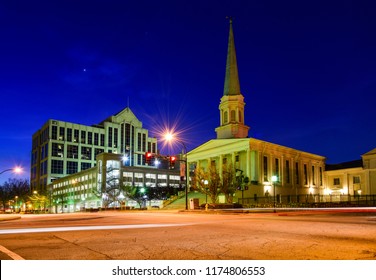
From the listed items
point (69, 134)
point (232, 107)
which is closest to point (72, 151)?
point (69, 134)

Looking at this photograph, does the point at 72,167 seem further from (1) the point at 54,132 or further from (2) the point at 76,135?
(1) the point at 54,132

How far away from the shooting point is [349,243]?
9.23 metres

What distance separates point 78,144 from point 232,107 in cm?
7618

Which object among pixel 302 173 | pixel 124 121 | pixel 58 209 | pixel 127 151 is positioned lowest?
pixel 58 209

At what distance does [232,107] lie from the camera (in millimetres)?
75938

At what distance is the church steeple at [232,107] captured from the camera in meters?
75.3

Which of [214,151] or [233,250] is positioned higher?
[214,151]

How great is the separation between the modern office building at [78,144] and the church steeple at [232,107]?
59.0 metres

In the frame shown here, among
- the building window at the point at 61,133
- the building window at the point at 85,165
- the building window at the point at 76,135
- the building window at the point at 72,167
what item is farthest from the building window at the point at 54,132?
the building window at the point at 85,165

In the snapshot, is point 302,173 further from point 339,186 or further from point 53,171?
point 53,171
